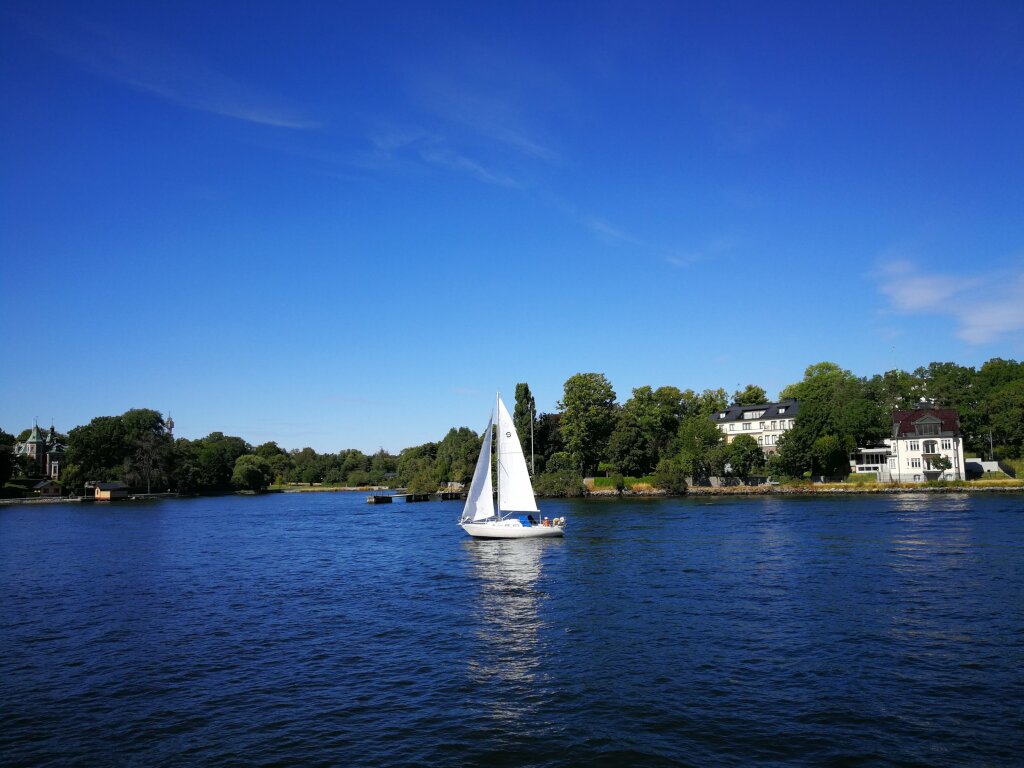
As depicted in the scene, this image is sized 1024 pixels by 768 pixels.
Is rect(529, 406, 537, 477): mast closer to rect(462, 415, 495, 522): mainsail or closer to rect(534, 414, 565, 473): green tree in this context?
rect(534, 414, 565, 473): green tree

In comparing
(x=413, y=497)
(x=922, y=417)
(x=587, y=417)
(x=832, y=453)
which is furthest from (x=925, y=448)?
(x=413, y=497)

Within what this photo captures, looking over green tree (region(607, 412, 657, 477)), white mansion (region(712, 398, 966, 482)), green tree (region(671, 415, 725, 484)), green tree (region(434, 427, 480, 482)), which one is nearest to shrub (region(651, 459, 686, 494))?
green tree (region(671, 415, 725, 484))

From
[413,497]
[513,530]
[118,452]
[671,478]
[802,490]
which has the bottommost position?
[413,497]

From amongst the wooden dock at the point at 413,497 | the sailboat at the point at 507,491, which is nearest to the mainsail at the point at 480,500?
the sailboat at the point at 507,491

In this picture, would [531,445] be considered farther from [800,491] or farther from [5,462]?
[5,462]

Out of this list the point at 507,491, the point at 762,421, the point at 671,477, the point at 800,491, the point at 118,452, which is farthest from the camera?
the point at 118,452

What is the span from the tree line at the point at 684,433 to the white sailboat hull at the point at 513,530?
65.8 meters

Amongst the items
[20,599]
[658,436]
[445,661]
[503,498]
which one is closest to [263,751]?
[445,661]

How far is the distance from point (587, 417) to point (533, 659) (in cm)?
10435

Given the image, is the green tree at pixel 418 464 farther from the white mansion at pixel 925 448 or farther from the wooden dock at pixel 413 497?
the white mansion at pixel 925 448

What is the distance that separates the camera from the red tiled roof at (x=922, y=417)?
110 m

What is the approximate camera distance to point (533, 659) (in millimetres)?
21984

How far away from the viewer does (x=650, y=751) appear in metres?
14.9

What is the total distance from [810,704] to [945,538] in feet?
121
